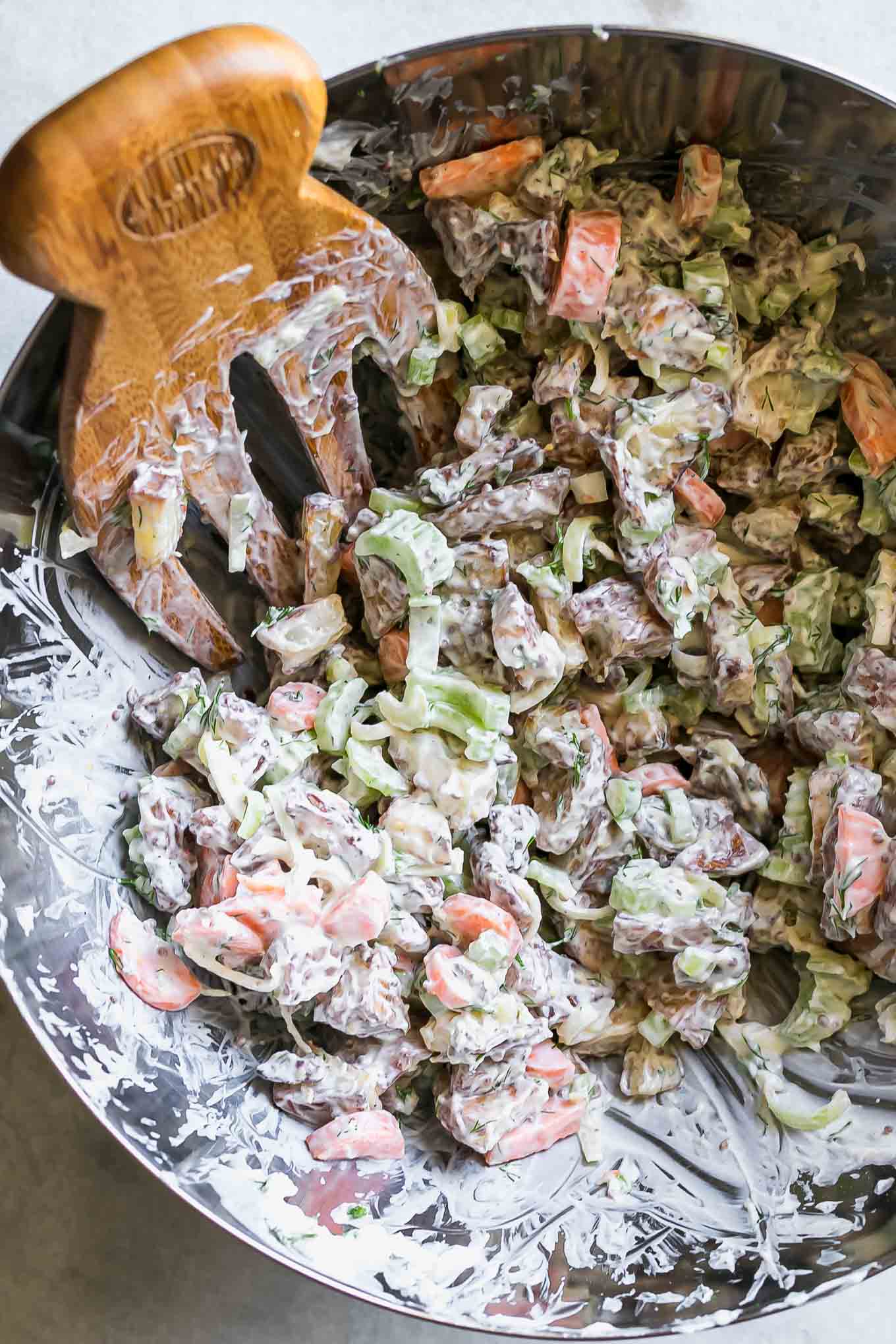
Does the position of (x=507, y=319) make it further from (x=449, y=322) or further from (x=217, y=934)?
(x=217, y=934)

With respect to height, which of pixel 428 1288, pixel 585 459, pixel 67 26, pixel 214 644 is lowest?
pixel 428 1288

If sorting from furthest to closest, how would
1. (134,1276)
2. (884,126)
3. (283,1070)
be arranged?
(134,1276) < (283,1070) < (884,126)

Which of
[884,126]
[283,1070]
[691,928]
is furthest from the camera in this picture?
[691,928]

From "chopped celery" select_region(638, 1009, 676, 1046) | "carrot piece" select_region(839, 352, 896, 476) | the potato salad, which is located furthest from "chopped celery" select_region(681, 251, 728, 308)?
"chopped celery" select_region(638, 1009, 676, 1046)

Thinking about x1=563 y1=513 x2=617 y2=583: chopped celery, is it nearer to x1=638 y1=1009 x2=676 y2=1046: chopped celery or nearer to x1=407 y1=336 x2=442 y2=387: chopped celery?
x1=407 y1=336 x2=442 y2=387: chopped celery

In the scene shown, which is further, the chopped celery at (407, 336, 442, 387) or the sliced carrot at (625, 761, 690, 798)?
the sliced carrot at (625, 761, 690, 798)

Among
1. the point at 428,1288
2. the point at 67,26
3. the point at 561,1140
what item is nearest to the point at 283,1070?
the point at 428,1288

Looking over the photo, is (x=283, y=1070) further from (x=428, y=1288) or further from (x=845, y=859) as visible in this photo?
(x=845, y=859)

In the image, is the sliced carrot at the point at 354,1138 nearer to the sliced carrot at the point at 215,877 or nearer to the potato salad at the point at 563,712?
the potato salad at the point at 563,712
